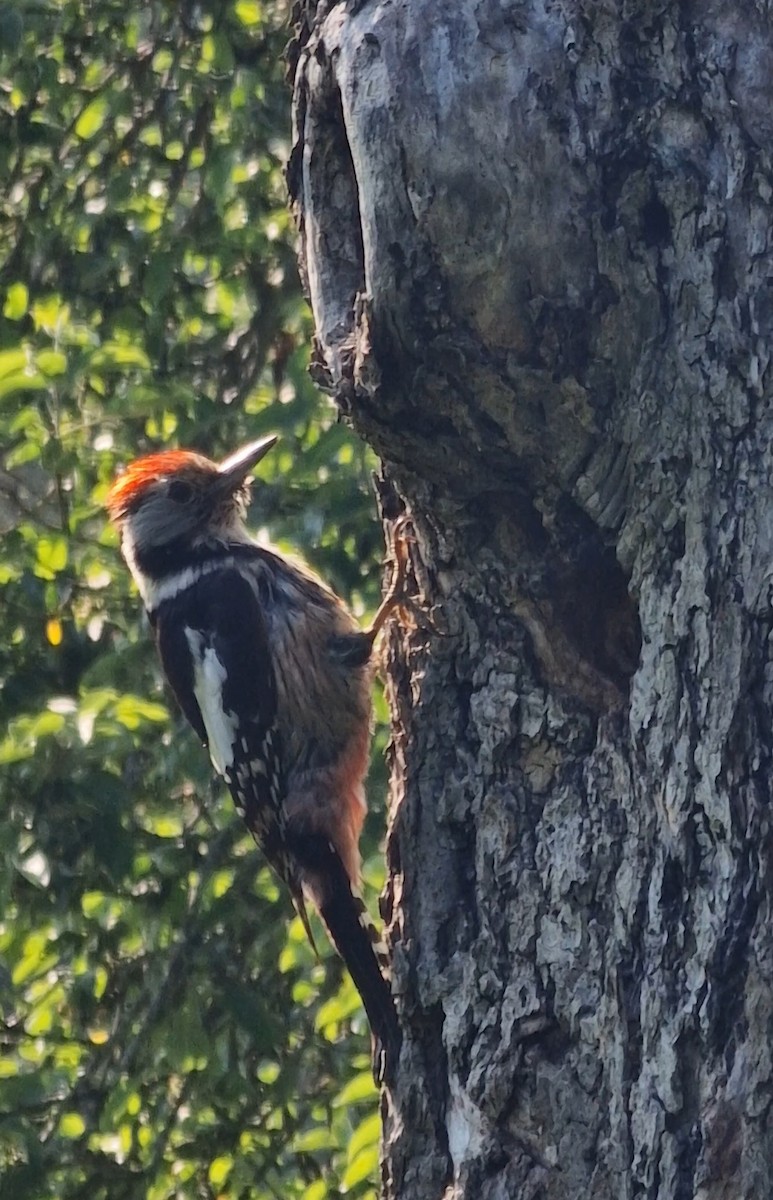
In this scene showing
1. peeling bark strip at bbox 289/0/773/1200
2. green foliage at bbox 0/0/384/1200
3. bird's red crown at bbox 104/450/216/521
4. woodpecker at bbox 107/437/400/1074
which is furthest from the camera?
bird's red crown at bbox 104/450/216/521

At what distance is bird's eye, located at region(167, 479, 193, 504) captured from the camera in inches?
169

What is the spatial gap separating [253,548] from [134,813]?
77 cm

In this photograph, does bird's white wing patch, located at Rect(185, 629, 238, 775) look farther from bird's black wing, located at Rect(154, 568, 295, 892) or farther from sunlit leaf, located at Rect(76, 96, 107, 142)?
sunlit leaf, located at Rect(76, 96, 107, 142)

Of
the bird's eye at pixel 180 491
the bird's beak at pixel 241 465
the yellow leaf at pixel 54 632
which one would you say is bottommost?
the yellow leaf at pixel 54 632

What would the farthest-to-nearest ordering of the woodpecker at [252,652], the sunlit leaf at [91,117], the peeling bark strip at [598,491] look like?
the sunlit leaf at [91,117], the woodpecker at [252,652], the peeling bark strip at [598,491]

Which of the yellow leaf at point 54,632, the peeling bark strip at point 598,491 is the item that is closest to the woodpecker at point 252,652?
the yellow leaf at point 54,632

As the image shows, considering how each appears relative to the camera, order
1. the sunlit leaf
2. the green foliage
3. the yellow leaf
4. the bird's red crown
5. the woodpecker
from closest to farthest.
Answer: the green foliage → the woodpecker → the bird's red crown → the yellow leaf → the sunlit leaf

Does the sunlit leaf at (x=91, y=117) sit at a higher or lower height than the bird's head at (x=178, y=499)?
higher

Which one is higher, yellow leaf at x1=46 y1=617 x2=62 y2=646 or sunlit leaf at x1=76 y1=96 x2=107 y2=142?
sunlit leaf at x1=76 y1=96 x2=107 y2=142

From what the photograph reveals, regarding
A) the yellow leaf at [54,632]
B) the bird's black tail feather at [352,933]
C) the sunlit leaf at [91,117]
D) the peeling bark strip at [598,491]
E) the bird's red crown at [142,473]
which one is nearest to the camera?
the peeling bark strip at [598,491]

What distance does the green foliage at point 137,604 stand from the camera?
3.94 m

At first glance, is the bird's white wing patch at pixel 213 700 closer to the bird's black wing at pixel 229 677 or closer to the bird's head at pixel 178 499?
the bird's black wing at pixel 229 677

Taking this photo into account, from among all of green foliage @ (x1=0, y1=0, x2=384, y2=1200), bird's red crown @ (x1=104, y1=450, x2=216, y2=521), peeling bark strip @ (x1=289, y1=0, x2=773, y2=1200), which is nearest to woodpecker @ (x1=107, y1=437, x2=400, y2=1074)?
bird's red crown @ (x1=104, y1=450, x2=216, y2=521)

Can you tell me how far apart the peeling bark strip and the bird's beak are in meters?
1.47
